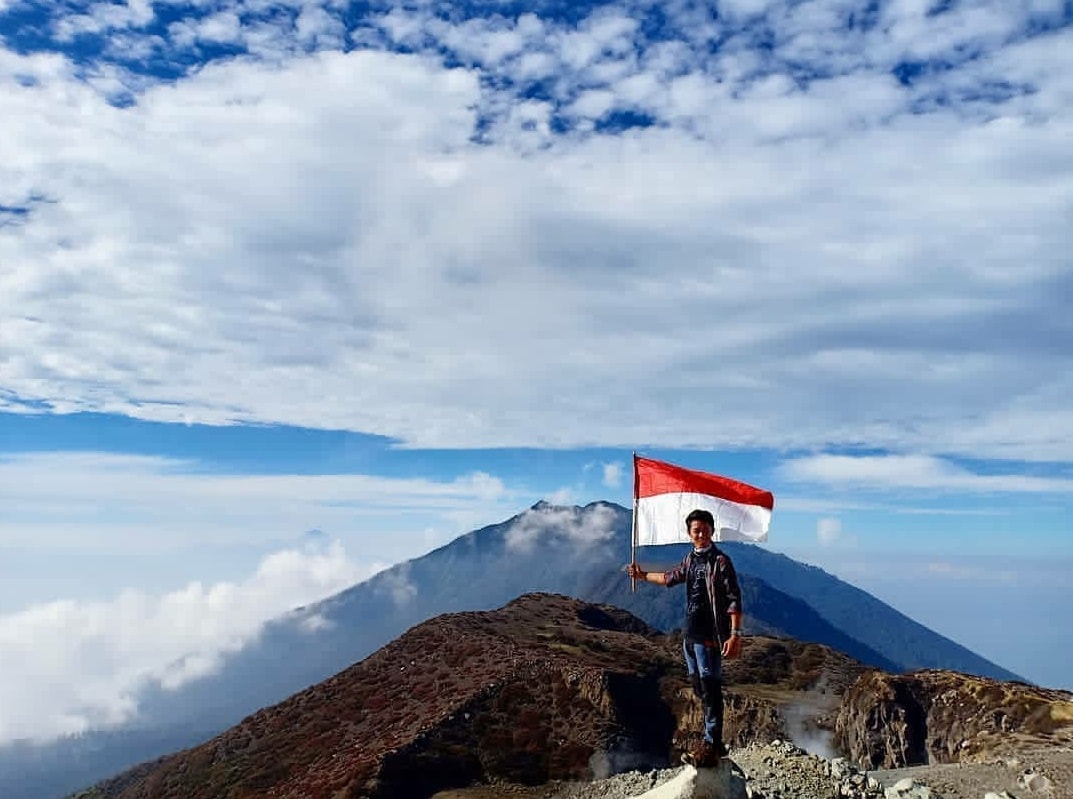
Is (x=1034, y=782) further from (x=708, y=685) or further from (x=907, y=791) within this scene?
(x=708, y=685)

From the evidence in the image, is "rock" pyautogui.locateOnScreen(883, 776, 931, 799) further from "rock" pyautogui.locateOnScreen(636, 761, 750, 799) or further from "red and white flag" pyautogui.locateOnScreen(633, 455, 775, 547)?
"red and white flag" pyautogui.locateOnScreen(633, 455, 775, 547)

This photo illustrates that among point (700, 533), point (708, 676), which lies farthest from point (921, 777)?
point (700, 533)

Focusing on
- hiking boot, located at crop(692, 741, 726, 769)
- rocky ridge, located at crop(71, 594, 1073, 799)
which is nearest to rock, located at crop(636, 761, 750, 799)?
hiking boot, located at crop(692, 741, 726, 769)

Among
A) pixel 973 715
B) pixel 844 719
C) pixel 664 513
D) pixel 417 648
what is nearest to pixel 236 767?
pixel 417 648

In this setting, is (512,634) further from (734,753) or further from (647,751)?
(734,753)

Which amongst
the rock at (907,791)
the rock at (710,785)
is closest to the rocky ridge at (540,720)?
the rock at (907,791)

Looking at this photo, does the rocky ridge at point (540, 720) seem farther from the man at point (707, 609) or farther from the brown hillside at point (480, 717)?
the man at point (707, 609)
